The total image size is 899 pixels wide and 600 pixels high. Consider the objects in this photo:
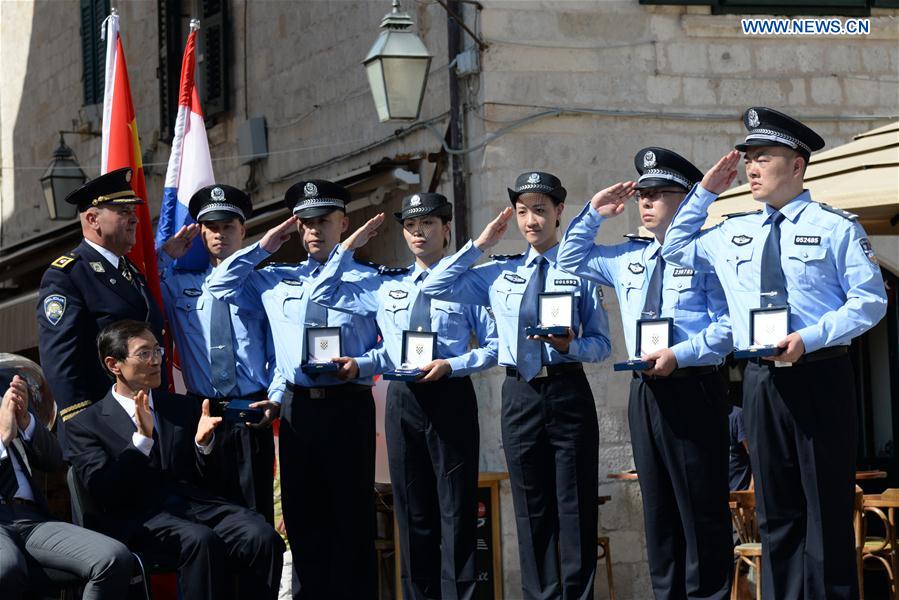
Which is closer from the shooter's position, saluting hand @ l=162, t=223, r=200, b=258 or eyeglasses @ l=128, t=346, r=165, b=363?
eyeglasses @ l=128, t=346, r=165, b=363

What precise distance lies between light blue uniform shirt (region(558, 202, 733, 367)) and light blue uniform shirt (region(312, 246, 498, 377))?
61 cm

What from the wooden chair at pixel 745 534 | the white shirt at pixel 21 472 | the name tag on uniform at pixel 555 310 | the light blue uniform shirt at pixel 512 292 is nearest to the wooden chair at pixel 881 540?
the wooden chair at pixel 745 534

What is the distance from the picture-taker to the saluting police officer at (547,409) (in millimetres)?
7020

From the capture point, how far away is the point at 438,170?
1101cm

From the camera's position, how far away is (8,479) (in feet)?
21.8

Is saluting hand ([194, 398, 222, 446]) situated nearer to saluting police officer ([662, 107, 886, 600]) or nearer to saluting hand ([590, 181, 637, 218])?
saluting hand ([590, 181, 637, 218])

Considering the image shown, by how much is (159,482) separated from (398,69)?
4232 millimetres

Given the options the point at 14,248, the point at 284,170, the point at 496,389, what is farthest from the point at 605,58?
the point at 14,248

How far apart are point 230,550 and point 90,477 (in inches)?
26.3

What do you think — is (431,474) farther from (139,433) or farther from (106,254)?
(106,254)

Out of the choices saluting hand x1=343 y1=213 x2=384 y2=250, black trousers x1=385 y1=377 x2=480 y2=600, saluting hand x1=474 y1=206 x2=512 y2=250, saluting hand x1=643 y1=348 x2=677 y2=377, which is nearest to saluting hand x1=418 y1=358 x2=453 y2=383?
black trousers x1=385 y1=377 x2=480 y2=600

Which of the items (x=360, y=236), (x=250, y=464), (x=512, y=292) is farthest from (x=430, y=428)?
(x=360, y=236)

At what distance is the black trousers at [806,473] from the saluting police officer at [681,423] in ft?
1.71

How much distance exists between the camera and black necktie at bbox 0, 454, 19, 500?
664cm
